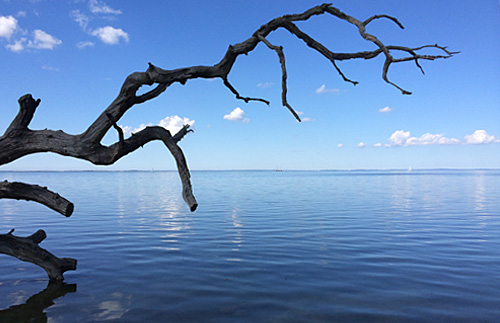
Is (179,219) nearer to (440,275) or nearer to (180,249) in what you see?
(180,249)

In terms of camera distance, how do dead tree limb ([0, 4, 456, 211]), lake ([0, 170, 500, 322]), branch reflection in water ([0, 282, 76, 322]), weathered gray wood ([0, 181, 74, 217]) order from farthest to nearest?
weathered gray wood ([0, 181, 74, 217])
dead tree limb ([0, 4, 456, 211])
lake ([0, 170, 500, 322])
branch reflection in water ([0, 282, 76, 322])

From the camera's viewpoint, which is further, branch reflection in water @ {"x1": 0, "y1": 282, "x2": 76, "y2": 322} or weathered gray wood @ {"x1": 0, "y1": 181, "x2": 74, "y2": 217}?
weathered gray wood @ {"x1": 0, "y1": 181, "x2": 74, "y2": 217}

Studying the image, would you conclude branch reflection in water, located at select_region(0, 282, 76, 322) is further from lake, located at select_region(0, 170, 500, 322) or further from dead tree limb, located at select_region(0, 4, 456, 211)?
dead tree limb, located at select_region(0, 4, 456, 211)

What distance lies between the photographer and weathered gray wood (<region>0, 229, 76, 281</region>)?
8.48 metres

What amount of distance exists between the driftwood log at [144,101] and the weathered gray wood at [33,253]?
6.42 ft

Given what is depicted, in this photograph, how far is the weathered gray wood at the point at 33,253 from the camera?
27.8ft

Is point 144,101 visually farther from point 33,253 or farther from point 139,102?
point 33,253

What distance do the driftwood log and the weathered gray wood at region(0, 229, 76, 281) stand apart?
1956 mm

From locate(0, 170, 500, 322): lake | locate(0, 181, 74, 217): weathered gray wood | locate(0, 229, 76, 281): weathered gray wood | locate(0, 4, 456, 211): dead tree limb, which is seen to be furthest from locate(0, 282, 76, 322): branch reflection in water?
locate(0, 4, 456, 211): dead tree limb

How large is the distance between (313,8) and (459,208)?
22.8 meters

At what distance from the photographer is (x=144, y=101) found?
7.75 meters

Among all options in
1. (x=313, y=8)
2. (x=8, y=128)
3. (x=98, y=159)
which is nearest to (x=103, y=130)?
(x=98, y=159)

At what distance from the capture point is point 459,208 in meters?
24.9

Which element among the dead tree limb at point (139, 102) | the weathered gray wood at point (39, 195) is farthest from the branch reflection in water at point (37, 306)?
the dead tree limb at point (139, 102)
